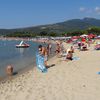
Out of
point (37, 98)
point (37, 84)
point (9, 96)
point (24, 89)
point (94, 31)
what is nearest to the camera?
point (37, 98)

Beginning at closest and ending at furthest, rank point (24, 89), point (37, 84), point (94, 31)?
point (24, 89)
point (37, 84)
point (94, 31)

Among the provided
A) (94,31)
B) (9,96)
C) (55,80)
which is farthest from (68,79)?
(94,31)

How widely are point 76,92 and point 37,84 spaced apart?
243 cm

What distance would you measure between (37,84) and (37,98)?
7.76 ft

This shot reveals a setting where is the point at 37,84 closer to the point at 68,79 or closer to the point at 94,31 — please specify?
the point at 68,79

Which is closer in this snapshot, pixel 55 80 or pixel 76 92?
pixel 76 92

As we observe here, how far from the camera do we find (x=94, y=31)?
415ft

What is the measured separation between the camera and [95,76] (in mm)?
11555

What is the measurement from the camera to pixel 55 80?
1176cm

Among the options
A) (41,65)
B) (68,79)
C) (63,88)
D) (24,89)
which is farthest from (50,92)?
(41,65)

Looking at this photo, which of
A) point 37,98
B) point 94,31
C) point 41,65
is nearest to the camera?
point 37,98

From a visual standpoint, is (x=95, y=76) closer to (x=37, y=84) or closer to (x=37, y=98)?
(x=37, y=84)

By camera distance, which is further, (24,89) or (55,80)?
(55,80)

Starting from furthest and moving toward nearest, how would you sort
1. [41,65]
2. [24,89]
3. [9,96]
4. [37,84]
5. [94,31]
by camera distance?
[94,31], [41,65], [37,84], [24,89], [9,96]
